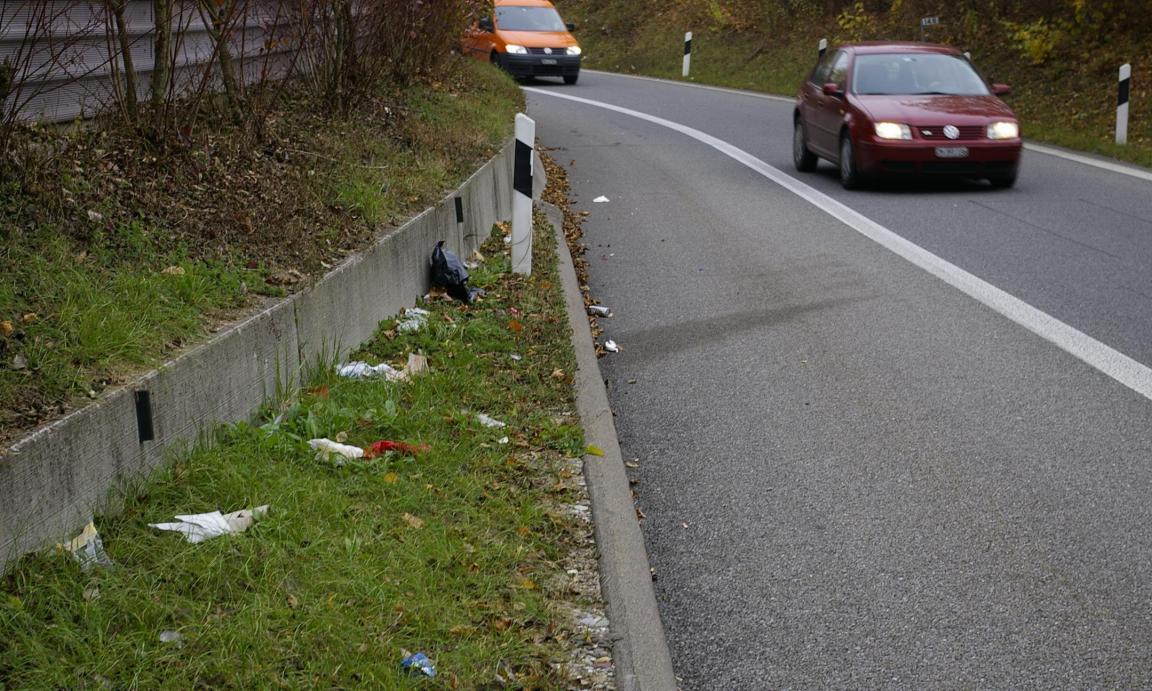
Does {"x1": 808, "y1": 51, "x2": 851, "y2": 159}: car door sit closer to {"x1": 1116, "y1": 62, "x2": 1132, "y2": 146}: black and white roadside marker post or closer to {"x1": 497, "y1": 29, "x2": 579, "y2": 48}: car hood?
{"x1": 1116, "y1": 62, "x2": 1132, "y2": 146}: black and white roadside marker post

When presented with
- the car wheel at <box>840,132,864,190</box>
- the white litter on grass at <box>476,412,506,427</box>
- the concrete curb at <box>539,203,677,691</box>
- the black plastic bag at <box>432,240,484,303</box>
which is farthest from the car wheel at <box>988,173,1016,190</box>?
the white litter on grass at <box>476,412,506,427</box>

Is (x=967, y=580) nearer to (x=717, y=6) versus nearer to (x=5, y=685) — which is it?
(x=5, y=685)

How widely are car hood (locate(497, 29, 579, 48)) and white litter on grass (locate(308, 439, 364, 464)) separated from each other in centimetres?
2681

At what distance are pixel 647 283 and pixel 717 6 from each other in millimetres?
31093

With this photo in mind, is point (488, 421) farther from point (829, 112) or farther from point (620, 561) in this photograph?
point (829, 112)

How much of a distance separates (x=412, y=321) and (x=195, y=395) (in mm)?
2711

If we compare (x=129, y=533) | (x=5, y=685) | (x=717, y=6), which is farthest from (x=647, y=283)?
(x=717, y=6)

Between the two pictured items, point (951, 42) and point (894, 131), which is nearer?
point (894, 131)

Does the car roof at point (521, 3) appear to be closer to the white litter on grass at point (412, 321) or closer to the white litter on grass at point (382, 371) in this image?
the white litter on grass at point (412, 321)

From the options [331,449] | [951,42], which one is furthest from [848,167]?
[951,42]

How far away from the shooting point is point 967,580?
15.3ft

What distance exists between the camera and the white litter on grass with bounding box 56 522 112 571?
411cm

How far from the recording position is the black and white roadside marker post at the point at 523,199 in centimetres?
951

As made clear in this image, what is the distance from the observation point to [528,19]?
3234cm
